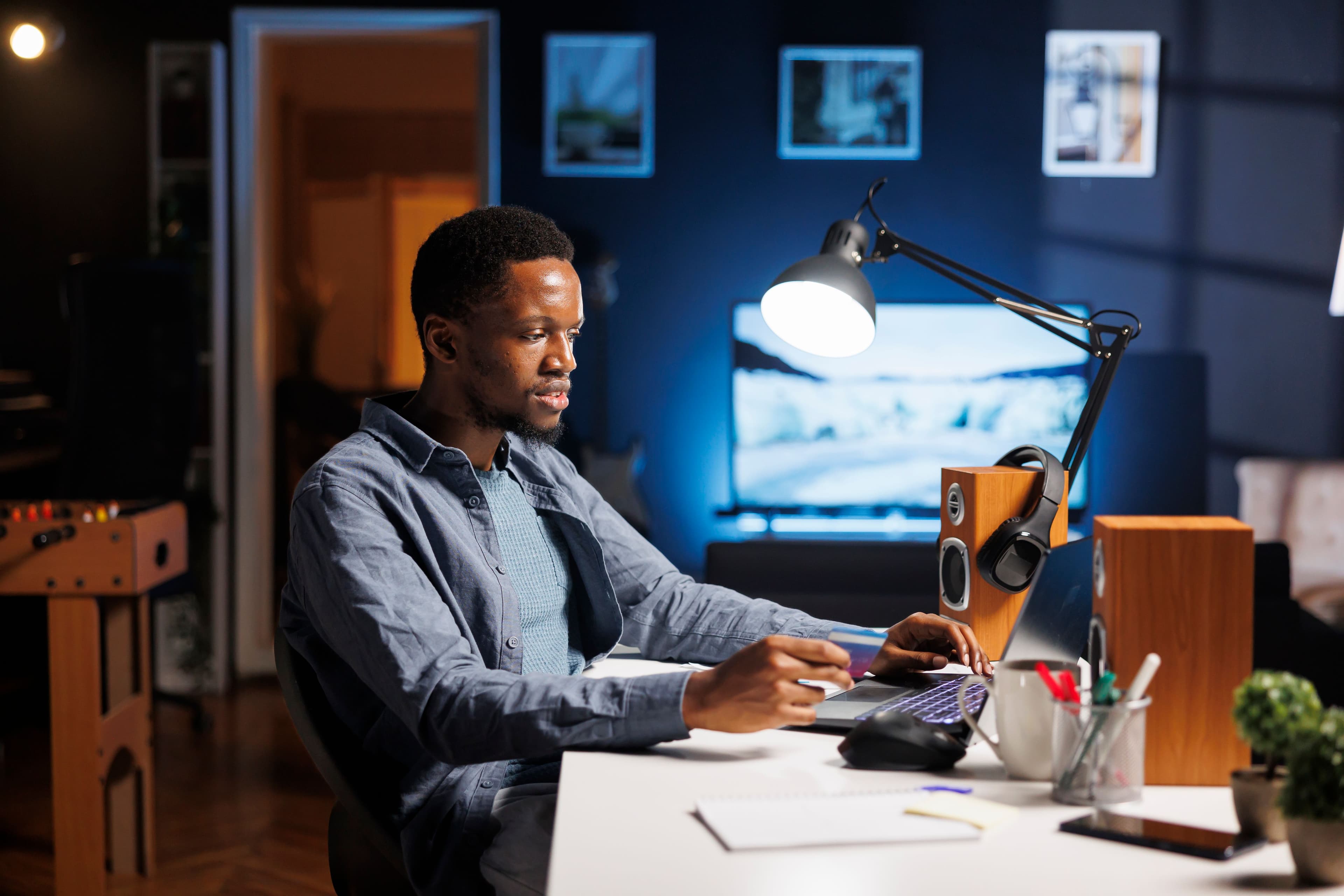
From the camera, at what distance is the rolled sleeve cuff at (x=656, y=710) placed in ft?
3.60

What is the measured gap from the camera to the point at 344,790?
4.02 ft

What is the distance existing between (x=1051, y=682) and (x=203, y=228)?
157 inches

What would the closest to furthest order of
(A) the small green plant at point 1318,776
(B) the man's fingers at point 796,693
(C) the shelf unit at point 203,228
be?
1. (A) the small green plant at point 1318,776
2. (B) the man's fingers at point 796,693
3. (C) the shelf unit at point 203,228

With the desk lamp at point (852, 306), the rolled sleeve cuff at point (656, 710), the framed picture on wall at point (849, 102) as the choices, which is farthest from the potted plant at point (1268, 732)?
the framed picture on wall at point (849, 102)

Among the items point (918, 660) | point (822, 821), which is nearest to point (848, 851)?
point (822, 821)

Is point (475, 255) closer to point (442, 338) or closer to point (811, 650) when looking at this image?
point (442, 338)

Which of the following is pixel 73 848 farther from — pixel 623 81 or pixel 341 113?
pixel 341 113

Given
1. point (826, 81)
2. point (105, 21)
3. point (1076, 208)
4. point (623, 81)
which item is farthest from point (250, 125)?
point (1076, 208)

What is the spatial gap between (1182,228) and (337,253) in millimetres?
4784

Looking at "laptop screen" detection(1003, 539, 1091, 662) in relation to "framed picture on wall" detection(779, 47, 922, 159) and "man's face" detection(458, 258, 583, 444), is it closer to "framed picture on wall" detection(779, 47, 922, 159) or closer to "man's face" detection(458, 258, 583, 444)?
"man's face" detection(458, 258, 583, 444)

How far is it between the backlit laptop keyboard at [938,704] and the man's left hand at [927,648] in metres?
0.04

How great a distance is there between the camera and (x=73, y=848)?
240 centimetres

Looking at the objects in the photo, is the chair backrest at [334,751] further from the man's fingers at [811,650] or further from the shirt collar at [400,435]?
the man's fingers at [811,650]

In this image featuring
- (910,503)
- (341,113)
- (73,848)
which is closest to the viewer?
(73,848)
